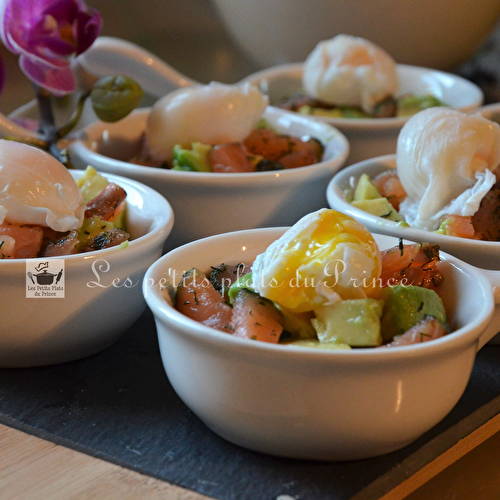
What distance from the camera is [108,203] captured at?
0.87 meters

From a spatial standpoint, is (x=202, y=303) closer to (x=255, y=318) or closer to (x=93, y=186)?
(x=255, y=318)

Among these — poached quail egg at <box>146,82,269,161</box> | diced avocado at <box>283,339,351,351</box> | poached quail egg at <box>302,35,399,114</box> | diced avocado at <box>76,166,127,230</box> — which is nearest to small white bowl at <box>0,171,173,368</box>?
diced avocado at <box>76,166,127,230</box>

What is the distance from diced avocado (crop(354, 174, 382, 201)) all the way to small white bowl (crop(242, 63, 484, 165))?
33cm

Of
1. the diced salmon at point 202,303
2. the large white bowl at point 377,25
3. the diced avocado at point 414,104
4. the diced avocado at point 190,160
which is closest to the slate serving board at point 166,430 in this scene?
the diced salmon at point 202,303

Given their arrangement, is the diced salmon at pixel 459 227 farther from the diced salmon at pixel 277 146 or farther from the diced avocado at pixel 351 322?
the diced salmon at pixel 277 146

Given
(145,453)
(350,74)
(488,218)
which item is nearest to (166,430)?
(145,453)

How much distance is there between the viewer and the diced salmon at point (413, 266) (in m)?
0.72

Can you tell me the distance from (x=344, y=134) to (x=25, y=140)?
59 centimetres

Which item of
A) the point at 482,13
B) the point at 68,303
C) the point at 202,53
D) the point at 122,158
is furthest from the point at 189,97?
the point at 202,53

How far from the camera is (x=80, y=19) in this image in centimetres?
106

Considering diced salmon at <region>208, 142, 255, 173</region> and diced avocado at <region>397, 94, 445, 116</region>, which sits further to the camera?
diced avocado at <region>397, 94, 445, 116</region>

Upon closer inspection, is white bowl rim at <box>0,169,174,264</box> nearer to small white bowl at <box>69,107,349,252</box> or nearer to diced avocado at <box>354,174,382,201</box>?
small white bowl at <box>69,107,349,252</box>

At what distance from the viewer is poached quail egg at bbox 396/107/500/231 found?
34.4 inches

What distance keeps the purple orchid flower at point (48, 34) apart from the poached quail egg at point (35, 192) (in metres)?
0.28
